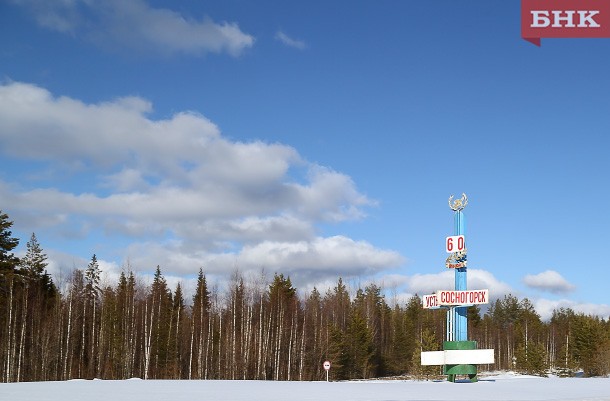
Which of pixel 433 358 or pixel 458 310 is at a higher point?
pixel 458 310

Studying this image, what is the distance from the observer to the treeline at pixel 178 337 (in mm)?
64188

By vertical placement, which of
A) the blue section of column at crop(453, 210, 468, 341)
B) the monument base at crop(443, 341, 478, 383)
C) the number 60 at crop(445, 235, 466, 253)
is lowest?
the monument base at crop(443, 341, 478, 383)

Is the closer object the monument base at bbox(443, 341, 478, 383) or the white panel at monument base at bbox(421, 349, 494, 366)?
the white panel at monument base at bbox(421, 349, 494, 366)

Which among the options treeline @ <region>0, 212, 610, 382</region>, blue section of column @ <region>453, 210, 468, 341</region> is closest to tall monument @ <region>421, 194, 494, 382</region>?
blue section of column @ <region>453, 210, 468, 341</region>

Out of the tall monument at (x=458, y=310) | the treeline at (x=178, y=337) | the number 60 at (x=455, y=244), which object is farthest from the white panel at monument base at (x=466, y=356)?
the treeline at (x=178, y=337)

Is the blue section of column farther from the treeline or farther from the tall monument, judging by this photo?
the treeline

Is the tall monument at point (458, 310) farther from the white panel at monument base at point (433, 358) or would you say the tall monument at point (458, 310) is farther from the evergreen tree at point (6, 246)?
the evergreen tree at point (6, 246)

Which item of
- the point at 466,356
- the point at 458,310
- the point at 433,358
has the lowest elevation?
the point at 433,358

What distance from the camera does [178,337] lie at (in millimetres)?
78750

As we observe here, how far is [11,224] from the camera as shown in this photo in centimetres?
6538

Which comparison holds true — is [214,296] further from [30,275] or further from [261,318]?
[30,275]

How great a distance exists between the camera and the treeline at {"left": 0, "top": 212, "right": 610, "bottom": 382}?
64.2 m

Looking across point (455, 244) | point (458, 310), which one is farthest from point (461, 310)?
point (455, 244)

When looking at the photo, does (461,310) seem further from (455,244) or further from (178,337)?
(178,337)
